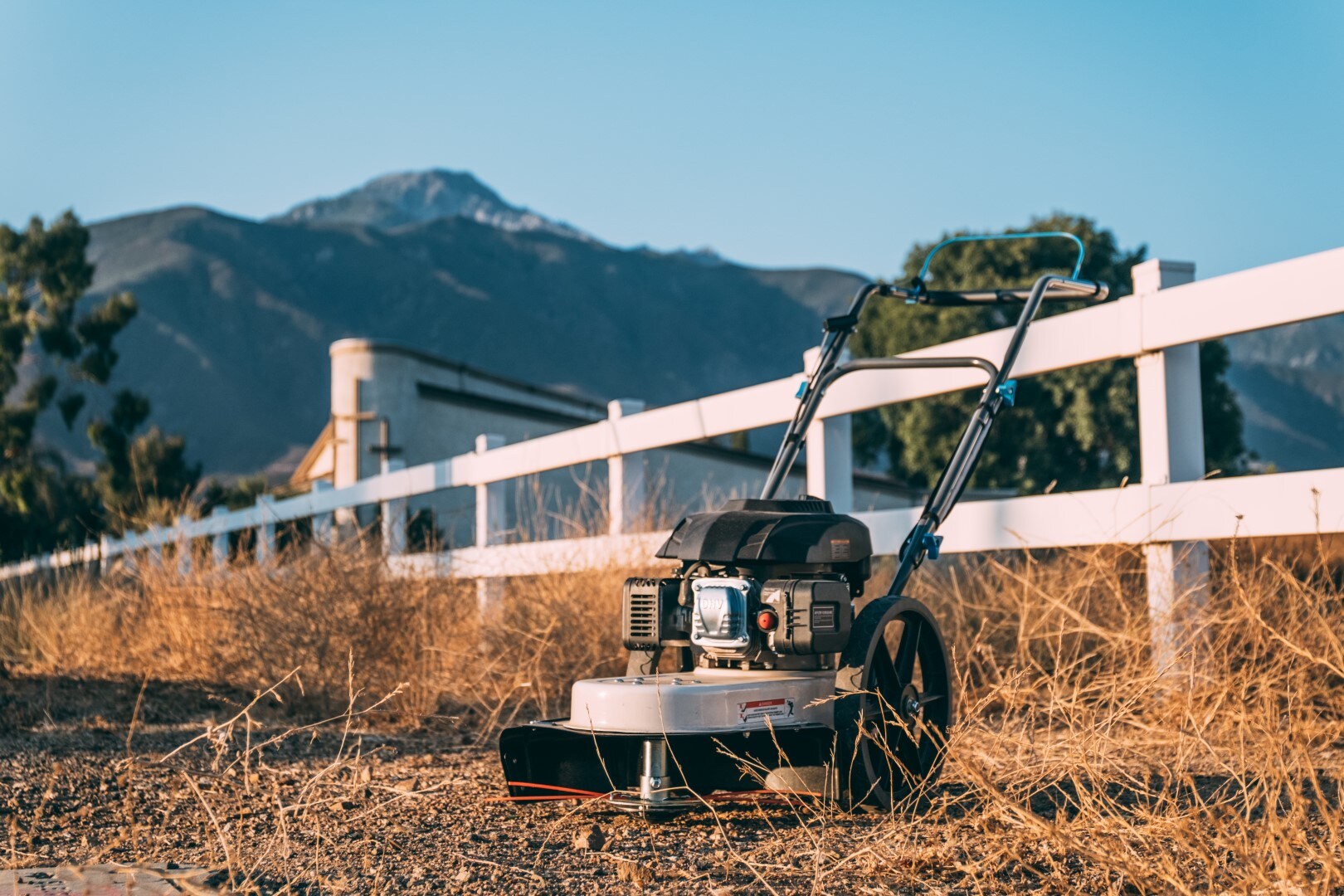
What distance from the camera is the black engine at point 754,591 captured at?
4133 mm

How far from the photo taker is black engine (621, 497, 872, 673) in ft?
13.6

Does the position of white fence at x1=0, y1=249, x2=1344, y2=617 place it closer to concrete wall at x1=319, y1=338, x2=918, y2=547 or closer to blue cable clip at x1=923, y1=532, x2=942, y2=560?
blue cable clip at x1=923, y1=532, x2=942, y2=560

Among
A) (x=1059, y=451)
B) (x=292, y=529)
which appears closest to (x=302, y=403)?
(x=1059, y=451)

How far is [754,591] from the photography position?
4.23 m

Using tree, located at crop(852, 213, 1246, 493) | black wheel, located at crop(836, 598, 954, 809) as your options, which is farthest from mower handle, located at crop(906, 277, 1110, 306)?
tree, located at crop(852, 213, 1246, 493)

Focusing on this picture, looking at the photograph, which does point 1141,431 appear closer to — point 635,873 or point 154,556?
Result: point 635,873

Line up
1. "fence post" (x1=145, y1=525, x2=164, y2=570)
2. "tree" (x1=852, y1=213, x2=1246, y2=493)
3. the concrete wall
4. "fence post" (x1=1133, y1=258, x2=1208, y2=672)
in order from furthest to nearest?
"tree" (x1=852, y1=213, x2=1246, y2=493), the concrete wall, "fence post" (x1=145, y1=525, x2=164, y2=570), "fence post" (x1=1133, y1=258, x2=1208, y2=672)

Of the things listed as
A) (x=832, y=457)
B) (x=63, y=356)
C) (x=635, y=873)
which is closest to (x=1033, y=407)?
(x=63, y=356)

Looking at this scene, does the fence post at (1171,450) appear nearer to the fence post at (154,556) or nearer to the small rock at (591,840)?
the small rock at (591,840)

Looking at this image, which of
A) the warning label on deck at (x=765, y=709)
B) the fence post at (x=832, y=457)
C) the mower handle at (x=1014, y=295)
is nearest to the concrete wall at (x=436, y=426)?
the fence post at (x=832, y=457)

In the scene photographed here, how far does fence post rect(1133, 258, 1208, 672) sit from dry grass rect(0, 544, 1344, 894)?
0.11 metres

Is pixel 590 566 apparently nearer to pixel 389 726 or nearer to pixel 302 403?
pixel 389 726

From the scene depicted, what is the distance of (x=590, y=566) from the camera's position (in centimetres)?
708

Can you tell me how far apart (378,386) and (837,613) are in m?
20.0
